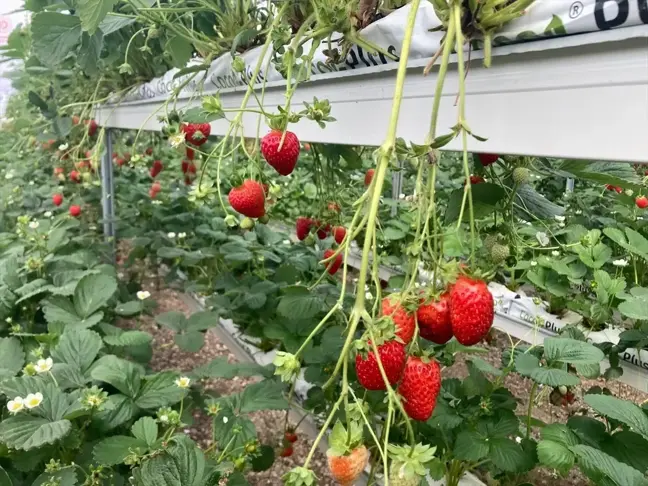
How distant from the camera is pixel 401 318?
43cm

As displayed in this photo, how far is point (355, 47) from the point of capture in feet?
2.13

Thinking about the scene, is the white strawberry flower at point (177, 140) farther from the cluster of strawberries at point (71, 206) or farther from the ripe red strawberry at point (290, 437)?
the cluster of strawberries at point (71, 206)

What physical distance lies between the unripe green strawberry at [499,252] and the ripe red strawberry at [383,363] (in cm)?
34

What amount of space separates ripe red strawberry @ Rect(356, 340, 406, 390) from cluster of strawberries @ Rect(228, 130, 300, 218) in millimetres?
259

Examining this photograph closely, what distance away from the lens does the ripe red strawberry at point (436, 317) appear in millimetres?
430

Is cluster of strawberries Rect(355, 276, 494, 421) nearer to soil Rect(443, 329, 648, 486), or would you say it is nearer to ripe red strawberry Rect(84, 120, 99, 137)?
soil Rect(443, 329, 648, 486)

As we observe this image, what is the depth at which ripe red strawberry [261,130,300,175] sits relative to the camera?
591 millimetres

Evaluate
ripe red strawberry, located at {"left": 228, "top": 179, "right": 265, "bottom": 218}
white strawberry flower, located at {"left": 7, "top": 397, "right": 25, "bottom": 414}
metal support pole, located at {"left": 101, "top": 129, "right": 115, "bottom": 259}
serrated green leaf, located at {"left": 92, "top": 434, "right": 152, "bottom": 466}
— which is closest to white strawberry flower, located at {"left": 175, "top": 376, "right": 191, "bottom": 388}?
serrated green leaf, located at {"left": 92, "top": 434, "right": 152, "bottom": 466}

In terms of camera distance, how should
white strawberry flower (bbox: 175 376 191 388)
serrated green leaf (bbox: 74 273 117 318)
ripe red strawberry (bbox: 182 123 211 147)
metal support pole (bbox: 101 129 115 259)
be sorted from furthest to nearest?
metal support pole (bbox: 101 129 115 259)
serrated green leaf (bbox: 74 273 117 318)
white strawberry flower (bbox: 175 376 191 388)
ripe red strawberry (bbox: 182 123 211 147)

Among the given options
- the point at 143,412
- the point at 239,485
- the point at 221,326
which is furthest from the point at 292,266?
the point at 239,485

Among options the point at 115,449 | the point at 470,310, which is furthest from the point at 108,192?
the point at 470,310

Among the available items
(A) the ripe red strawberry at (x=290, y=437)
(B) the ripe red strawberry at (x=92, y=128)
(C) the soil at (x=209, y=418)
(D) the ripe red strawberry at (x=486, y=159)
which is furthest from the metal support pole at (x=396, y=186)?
(D) the ripe red strawberry at (x=486, y=159)

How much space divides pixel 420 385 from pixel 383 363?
41 millimetres

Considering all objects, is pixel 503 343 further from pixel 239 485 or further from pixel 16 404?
pixel 16 404
